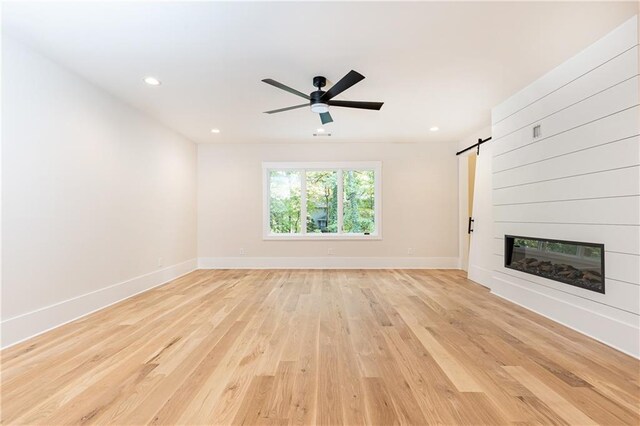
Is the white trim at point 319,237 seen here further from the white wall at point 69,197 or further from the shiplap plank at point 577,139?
the shiplap plank at point 577,139

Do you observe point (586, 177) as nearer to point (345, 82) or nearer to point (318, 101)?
point (345, 82)

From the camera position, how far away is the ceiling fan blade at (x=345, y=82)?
8.04ft

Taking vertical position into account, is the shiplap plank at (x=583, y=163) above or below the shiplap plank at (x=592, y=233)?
above

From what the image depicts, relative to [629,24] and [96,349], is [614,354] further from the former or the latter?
[96,349]

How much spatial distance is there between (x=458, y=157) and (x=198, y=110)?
194 inches

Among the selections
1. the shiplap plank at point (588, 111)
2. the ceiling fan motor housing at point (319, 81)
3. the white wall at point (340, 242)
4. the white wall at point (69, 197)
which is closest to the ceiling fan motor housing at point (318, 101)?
the ceiling fan motor housing at point (319, 81)

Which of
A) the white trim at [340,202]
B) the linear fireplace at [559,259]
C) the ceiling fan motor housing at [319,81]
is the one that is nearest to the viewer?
the linear fireplace at [559,259]

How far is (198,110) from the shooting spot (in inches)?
161

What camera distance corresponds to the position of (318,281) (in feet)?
15.6

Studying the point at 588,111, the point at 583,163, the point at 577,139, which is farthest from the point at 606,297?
the point at 588,111

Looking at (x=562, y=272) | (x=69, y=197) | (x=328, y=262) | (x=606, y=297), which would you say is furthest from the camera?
(x=328, y=262)

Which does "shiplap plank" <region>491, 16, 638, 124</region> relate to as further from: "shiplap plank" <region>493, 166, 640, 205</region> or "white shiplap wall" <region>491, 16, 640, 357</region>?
"shiplap plank" <region>493, 166, 640, 205</region>

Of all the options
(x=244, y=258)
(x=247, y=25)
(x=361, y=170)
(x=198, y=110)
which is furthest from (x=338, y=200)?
(x=247, y=25)

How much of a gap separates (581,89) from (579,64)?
24 cm
